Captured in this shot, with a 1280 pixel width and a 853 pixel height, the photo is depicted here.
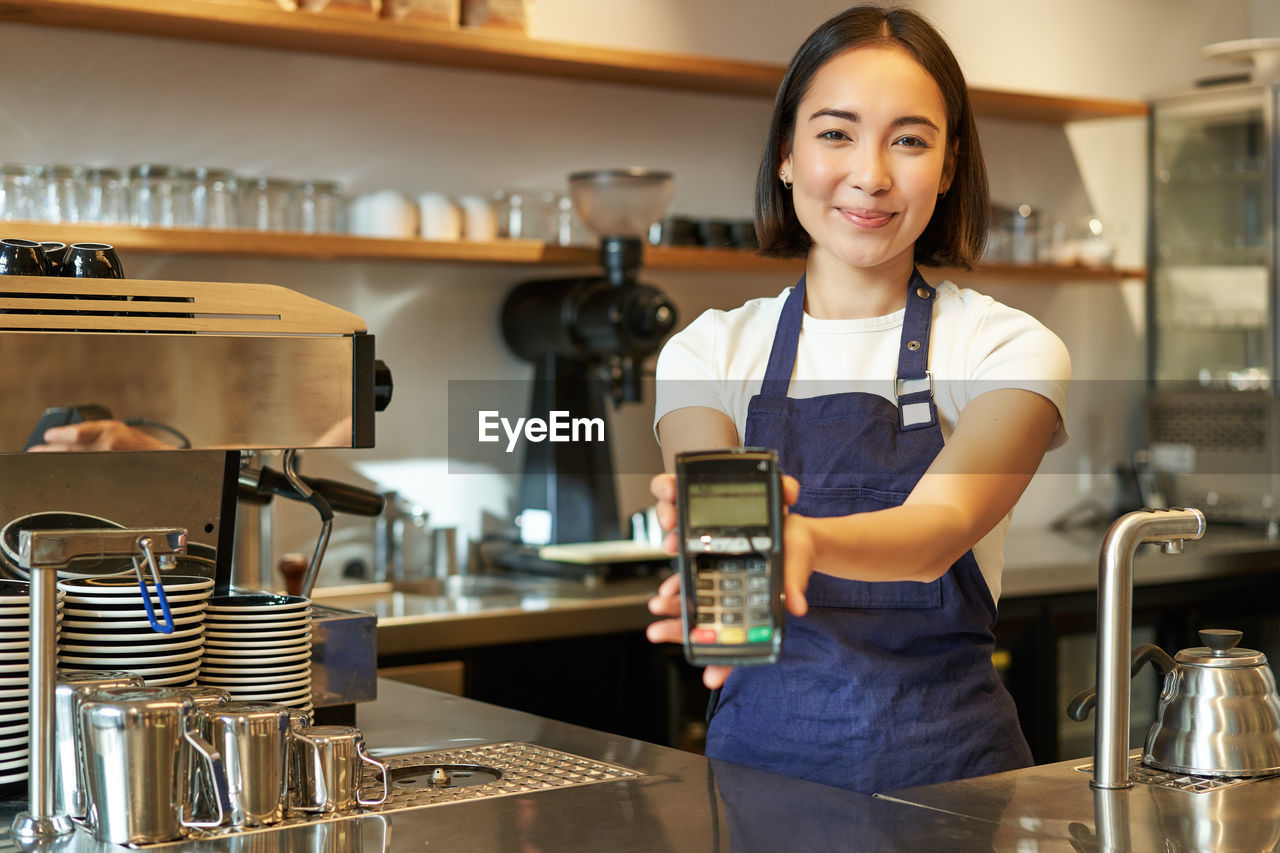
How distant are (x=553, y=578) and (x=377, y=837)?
204 cm

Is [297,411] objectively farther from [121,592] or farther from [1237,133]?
[1237,133]

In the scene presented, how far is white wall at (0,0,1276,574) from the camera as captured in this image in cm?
296

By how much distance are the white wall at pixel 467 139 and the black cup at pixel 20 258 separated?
1618 millimetres

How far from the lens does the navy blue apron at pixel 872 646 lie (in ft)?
4.77

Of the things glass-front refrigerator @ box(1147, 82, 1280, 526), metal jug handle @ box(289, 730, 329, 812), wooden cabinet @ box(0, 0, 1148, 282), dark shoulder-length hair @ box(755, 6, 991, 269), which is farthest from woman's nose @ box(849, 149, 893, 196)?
glass-front refrigerator @ box(1147, 82, 1280, 526)

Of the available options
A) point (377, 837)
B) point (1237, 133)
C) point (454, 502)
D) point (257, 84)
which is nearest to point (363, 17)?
point (257, 84)

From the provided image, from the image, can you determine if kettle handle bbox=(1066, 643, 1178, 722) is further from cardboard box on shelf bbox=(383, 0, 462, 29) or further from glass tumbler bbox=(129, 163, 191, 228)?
cardboard box on shelf bbox=(383, 0, 462, 29)

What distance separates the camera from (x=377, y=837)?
45.3 inches

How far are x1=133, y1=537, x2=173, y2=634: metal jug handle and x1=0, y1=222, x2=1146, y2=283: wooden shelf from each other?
4.17 ft

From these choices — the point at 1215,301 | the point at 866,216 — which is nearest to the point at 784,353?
the point at 866,216

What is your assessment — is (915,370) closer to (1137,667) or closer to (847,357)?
(847,357)

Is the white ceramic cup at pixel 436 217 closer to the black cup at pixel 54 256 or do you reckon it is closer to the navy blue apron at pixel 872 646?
the navy blue apron at pixel 872 646

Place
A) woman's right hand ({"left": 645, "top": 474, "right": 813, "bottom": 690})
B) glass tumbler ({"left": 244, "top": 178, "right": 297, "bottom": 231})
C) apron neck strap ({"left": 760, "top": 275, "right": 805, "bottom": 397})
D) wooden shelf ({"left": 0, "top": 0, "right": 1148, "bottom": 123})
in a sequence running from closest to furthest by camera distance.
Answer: woman's right hand ({"left": 645, "top": 474, "right": 813, "bottom": 690})
apron neck strap ({"left": 760, "top": 275, "right": 805, "bottom": 397})
wooden shelf ({"left": 0, "top": 0, "right": 1148, "bottom": 123})
glass tumbler ({"left": 244, "top": 178, "right": 297, "bottom": 231})

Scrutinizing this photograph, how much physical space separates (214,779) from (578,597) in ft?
5.88
